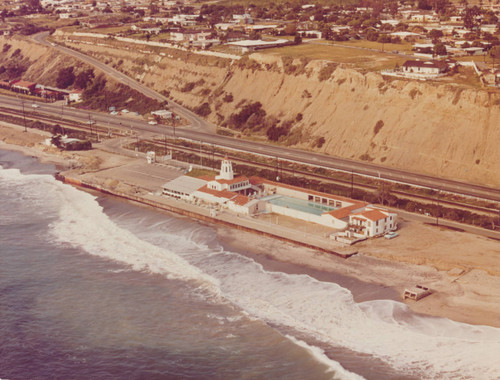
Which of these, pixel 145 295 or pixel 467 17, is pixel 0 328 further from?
pixel 467 17

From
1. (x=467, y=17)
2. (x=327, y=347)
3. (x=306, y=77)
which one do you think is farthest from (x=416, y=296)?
(x=467, y=17)

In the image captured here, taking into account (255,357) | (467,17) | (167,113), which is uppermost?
(467,17)

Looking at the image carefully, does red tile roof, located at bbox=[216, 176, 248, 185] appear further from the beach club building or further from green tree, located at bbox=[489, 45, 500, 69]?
green tree, located at bbox=[489, 45, 500, 69]

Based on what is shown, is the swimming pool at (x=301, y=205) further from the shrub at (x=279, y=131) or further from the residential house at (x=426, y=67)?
the residential house at (x=426, y=67)

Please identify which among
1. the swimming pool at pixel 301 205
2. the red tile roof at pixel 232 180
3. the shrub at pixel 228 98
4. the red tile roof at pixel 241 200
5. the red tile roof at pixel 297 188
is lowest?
the swimming pool at pixel 301 205

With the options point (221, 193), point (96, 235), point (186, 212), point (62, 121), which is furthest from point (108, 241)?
point (62, 121)

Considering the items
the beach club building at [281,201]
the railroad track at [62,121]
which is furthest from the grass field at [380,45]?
the beach club building at [281,201]
